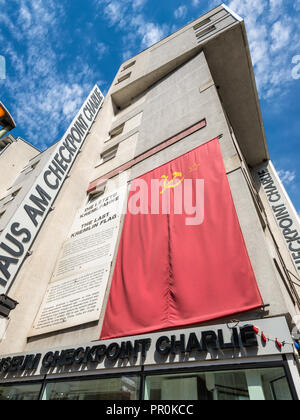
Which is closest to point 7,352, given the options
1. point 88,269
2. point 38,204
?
point 88,269

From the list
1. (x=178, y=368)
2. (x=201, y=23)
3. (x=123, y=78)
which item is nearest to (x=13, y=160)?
(x=123, y=78)

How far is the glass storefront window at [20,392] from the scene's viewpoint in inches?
248

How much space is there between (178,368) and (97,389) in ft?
6.83

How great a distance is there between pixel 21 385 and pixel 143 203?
6684 millimetres

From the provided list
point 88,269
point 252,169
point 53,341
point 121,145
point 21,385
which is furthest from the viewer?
point 252,169

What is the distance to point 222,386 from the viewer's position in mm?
4332

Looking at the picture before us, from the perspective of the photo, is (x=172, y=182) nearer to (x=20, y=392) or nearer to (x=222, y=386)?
(x=222, y=386)

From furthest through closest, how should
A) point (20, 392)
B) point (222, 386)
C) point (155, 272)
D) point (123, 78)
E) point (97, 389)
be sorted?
1. point (123, 78)
2. point (155, 272)
3. point (20, 392)
4. point (97, 389)
5. point (222, 386)

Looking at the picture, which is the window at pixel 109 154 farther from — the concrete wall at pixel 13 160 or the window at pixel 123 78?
the concrete wall at pixel 13 160

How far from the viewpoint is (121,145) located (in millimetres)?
15398

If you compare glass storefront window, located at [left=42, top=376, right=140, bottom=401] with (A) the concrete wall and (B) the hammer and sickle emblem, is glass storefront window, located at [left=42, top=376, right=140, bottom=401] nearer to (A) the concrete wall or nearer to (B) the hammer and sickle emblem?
(B) the hammer and sickle emblem

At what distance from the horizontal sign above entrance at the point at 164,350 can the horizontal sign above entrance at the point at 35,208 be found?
7.75ft

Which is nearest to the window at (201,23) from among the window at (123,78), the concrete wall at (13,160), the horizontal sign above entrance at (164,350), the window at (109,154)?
the window at (123,78)
